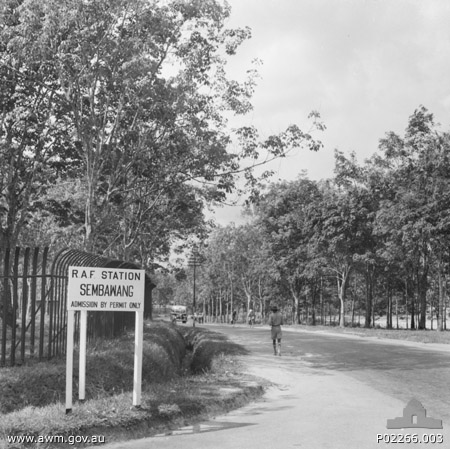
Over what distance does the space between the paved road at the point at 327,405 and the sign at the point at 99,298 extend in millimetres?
1304

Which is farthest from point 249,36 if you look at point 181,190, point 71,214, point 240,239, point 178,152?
point 240,239

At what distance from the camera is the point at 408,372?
14.1 metres

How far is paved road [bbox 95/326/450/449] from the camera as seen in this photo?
6.91m

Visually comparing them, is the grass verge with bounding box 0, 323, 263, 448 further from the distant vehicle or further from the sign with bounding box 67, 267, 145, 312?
the distant vehicle

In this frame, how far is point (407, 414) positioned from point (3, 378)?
5771 millimetres

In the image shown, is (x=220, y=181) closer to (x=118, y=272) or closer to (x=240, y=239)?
(x=118, y=272)

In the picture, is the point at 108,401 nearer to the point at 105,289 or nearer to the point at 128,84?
the point at 105,289

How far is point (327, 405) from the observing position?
9.35m

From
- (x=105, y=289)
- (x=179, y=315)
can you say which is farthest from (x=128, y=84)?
(x=179, y=315)

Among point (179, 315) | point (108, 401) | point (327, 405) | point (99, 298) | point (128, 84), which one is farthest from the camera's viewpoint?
point (179, 315)

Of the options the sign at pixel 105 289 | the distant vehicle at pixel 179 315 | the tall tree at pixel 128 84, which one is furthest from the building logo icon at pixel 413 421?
the distant vehicle at pixel 179 315

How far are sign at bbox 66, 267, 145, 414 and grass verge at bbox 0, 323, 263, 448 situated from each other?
383 millimetres

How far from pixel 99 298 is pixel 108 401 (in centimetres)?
144

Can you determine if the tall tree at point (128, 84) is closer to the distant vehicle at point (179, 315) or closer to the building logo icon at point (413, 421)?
the building logo icon at point (413, 421)
